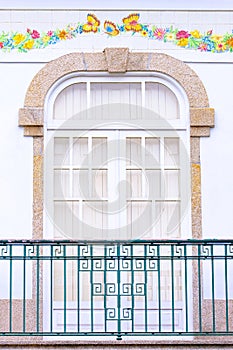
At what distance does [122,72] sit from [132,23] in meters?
0.55

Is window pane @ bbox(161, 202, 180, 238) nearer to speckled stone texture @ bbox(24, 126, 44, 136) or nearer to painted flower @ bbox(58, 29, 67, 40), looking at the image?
speckled stone texture @ bbox(24, 126, 44, 136)

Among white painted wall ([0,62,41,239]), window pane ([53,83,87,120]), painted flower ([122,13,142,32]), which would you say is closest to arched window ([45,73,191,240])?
window pane ([53,83,87,120])

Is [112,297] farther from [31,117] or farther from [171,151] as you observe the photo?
[31,117]

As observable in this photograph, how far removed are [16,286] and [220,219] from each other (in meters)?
2.28

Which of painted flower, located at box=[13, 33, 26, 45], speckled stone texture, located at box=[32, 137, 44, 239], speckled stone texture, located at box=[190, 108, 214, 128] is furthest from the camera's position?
painted flower, located at box=[13, 33, 26, 45]

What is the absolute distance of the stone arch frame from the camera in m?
10.7

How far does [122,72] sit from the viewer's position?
430 inches

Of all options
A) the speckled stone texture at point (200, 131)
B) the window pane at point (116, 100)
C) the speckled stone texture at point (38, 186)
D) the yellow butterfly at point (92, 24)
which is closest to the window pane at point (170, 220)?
the speckled stone texture at point (200, 131)

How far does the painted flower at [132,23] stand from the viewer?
11.0 metres

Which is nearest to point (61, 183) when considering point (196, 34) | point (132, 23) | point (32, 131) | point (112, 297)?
point (32, 131)

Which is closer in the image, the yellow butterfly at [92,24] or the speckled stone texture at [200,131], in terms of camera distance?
the speckled stone texture at [200,131]

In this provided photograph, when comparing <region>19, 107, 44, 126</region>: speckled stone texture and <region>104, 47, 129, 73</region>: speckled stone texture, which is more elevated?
<region>104, 47, 129, 73</region>: speckled stone texture

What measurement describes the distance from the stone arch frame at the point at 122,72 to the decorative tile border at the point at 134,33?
0.21 meters

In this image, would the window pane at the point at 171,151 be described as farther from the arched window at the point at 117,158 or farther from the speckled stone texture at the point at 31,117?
the speckled stone texture at the point at 31,117
